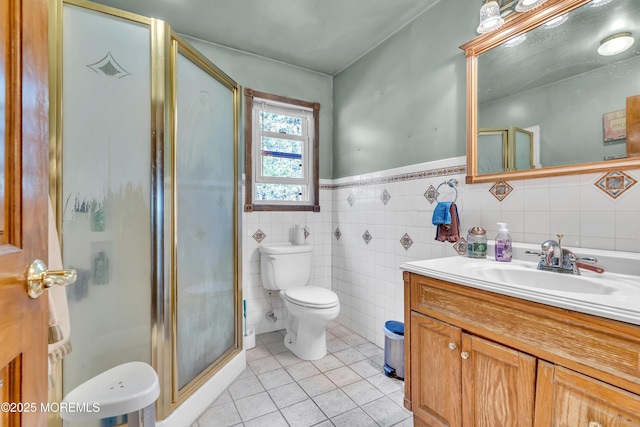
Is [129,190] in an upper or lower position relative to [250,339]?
upper

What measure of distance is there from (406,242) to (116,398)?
1.72 m

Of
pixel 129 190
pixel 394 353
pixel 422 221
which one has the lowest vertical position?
pixel 394 353

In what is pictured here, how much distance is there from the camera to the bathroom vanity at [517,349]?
74cm

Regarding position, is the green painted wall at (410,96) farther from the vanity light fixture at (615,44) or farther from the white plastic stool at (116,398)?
the white plastic stool at (116,398)

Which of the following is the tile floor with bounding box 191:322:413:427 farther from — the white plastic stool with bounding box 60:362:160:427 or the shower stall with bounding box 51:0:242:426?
the white plastic stool with bounding box 60:362:160:427

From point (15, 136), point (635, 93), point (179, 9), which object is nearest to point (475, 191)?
point (635, 93)

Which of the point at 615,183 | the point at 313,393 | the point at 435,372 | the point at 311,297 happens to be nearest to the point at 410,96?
the point at 615,183

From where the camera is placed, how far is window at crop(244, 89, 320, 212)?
244 centimetres

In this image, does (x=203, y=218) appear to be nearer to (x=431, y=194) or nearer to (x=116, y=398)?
(x=116, y=398)

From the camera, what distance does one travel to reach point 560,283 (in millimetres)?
1118

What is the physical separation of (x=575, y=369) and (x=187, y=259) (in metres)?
1.60

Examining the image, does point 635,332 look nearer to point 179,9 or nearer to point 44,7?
point 44,7

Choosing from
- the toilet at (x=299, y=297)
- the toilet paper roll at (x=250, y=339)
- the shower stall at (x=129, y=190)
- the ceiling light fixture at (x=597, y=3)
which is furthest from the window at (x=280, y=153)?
the ceiling light fixture at (x=597, y=3)

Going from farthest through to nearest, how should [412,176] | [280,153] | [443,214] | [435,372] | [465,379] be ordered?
[280,153] → [412,176] → [443,214] → [435,372] → [465,379]
